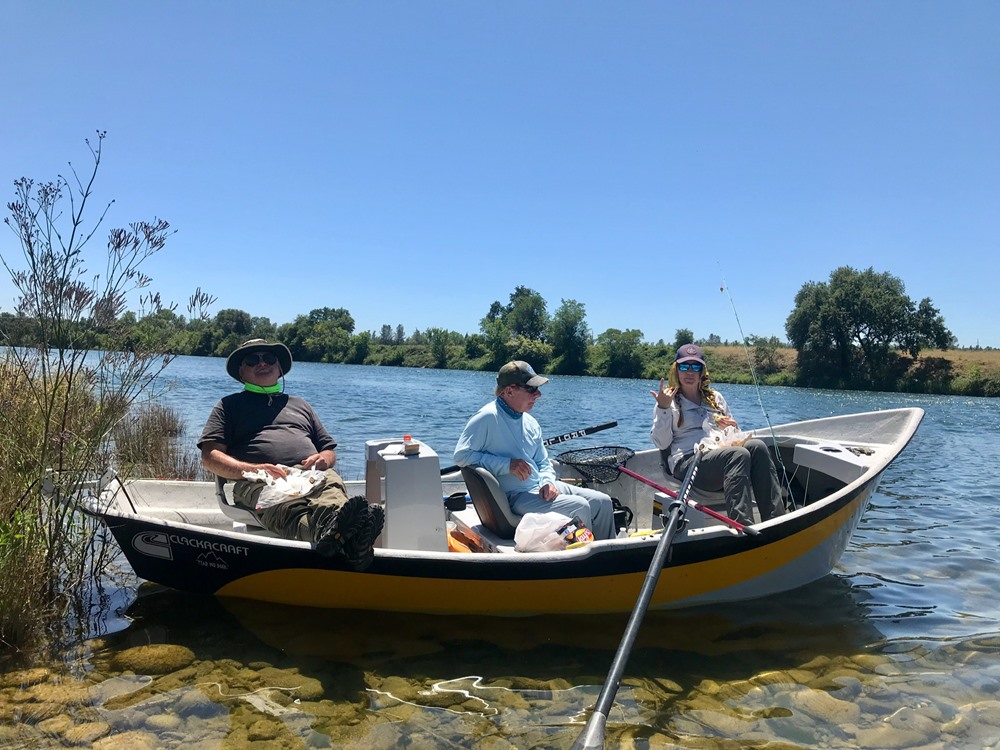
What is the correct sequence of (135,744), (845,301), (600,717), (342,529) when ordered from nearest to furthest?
(600,717) → (135,744) → (342,529) → (845,301)

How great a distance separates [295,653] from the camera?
433 cm

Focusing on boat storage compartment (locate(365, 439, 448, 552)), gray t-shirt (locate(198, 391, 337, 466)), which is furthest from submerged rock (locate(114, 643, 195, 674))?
boat storage compartment (locate(365, 439, 448, 552))

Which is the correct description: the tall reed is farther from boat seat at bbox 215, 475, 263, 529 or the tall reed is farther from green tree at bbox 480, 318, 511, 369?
green tree at bbox 480, 318, 511, 369

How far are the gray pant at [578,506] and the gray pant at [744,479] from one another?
921mm

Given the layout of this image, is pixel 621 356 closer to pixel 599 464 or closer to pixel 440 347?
pixel 440 347

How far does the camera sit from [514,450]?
16.6ft

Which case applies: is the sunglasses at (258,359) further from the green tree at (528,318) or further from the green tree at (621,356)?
the green tree at (528,318)

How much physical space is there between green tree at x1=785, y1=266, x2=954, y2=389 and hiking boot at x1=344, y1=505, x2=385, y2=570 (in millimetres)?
53972

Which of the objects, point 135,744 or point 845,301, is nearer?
point 135,744

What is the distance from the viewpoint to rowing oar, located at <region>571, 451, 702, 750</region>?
2975mm

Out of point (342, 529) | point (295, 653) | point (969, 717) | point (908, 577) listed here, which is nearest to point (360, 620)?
point (295, 653)

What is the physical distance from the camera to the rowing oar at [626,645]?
2.97 m

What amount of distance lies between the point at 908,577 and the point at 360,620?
5262 millimetres

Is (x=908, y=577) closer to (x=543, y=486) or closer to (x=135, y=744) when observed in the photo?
(x=543, y=486)
